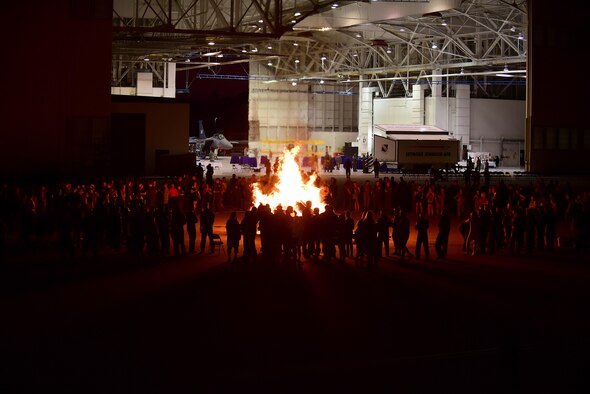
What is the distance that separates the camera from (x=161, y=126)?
44219 millimetres

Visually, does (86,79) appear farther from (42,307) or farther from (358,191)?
(42,307)

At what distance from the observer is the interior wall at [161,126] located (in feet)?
143

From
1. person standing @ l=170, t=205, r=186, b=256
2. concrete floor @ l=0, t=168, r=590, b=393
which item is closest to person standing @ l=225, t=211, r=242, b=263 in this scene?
concrete floor @ l=0, t=168, r=590, b=393

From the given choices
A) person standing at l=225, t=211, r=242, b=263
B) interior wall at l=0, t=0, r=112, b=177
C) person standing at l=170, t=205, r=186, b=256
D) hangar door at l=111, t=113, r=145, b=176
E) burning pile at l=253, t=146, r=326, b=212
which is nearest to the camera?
person standing at l=225, t=211, r=242, b=263

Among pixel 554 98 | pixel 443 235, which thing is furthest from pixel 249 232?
pixel 554 98

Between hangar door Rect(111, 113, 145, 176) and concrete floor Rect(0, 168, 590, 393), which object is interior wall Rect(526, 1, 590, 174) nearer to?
hangar door Rect(111, 113, 145, 176)

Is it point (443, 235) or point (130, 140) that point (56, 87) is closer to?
point (130, 140)

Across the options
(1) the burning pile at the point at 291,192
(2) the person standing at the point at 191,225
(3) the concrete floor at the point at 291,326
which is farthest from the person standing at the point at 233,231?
(1) the burning pile at the point at 291,192

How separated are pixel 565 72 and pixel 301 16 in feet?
67.3

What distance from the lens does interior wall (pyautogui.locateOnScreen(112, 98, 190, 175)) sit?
43.7m

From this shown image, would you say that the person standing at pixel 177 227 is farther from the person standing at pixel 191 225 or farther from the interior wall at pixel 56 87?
the interior wall at pixel 56 87

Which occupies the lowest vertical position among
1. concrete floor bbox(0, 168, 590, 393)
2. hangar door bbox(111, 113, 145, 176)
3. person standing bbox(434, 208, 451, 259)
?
concrete floor bbox(0, 168, 590, 393)

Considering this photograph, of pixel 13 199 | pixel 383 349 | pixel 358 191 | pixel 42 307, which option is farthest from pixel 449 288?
pixel 358 191

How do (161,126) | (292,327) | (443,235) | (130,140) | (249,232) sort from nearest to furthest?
(292,327), (249,232), (443,235), (130,140), (161,126)
